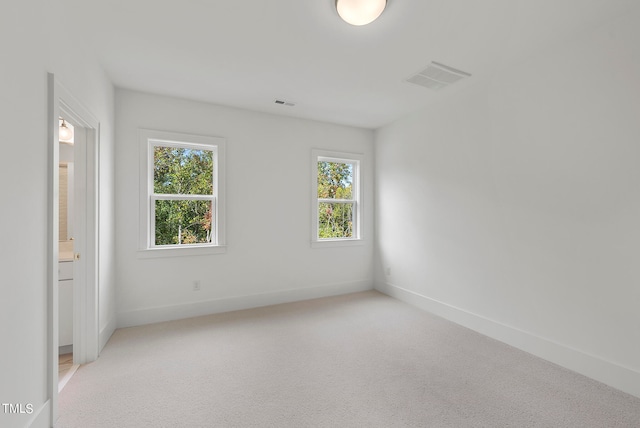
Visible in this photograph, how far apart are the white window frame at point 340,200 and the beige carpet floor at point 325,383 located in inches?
55.6

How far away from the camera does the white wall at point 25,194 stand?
1.26 meters

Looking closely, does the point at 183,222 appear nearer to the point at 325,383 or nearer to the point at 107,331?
the point at 107,331

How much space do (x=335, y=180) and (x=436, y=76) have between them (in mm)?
2093

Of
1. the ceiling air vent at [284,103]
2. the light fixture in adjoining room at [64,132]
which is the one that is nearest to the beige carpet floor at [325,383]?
the light fixture in adjoining room at [64,132]

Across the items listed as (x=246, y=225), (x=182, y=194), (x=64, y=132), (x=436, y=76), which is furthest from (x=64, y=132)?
(x=436, y=76)

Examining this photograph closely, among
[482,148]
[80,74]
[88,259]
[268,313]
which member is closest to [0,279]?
[88,259]

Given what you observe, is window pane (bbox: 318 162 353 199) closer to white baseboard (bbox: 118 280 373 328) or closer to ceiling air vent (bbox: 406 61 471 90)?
white baseboard (bbox: 118 280 373 328)

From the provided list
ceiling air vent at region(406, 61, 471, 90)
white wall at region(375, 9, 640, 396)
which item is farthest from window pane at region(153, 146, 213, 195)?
white wall at region(375, 9, 640, 396)

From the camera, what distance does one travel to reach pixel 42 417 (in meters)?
1.54

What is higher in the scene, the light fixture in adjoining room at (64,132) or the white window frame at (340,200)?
the light fixture in adjoining room at (64,132)

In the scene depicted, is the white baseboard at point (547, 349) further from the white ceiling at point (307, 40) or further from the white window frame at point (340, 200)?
the white ceiling at point (307, 40)

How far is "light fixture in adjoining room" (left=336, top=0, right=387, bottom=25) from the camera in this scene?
170 cm

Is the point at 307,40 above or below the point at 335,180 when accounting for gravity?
above

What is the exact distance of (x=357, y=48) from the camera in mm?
2299
